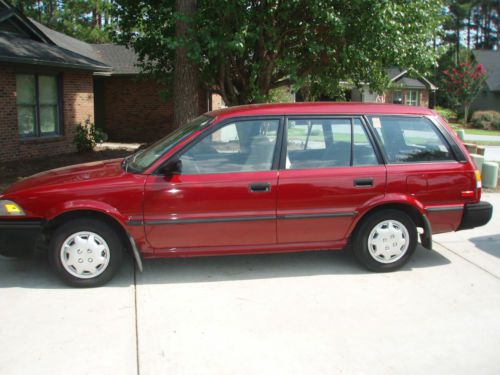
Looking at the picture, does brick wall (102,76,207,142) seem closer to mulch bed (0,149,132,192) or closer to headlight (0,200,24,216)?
mulch bed (0,149,132,192)

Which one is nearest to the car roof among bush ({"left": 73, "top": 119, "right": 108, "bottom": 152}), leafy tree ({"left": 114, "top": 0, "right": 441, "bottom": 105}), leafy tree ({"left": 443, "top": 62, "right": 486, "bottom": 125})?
leafy tree ({"left": 114, "top": 0, "right": 441, "bottom": 105})

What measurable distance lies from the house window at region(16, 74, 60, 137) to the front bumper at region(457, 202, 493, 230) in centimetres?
1168

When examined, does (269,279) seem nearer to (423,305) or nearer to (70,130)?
(423,305)

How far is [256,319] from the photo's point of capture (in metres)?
4.43

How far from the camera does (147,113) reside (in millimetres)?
20438

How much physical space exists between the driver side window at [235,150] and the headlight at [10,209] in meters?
1.53

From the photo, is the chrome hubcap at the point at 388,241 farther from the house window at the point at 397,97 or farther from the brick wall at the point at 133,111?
the house window at the point at 397,97

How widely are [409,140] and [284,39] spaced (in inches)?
249

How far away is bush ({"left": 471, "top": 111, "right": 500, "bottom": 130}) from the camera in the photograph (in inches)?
1368

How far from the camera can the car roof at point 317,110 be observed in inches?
211

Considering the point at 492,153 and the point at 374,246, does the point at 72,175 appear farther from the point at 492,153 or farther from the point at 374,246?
the point at 492,153

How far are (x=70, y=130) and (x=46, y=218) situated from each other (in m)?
11.6

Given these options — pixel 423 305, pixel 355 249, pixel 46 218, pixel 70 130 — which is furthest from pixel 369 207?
pixel 70 130

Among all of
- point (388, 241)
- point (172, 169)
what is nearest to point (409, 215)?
point (388, 241)
